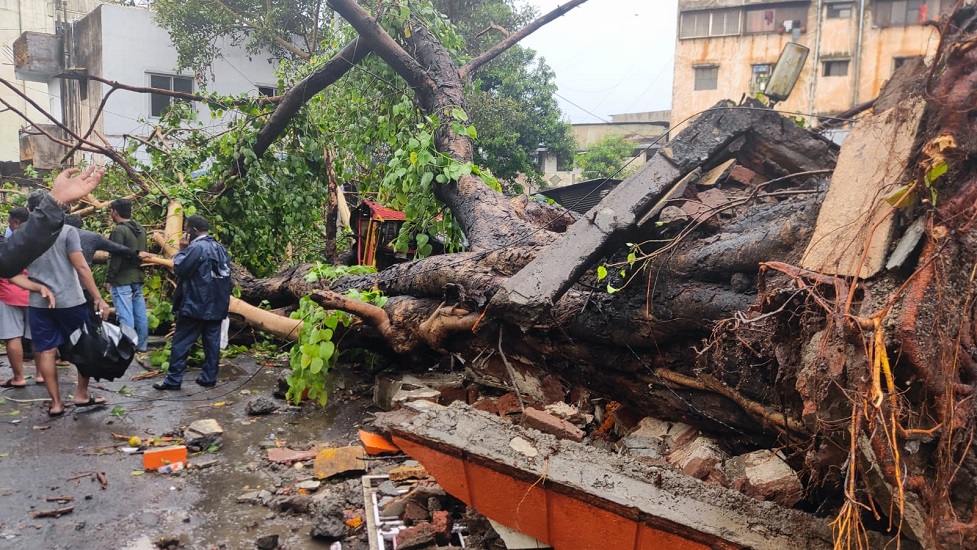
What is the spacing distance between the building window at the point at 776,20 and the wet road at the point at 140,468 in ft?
70.0

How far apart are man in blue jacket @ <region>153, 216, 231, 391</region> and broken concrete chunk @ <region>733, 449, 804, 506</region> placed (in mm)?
4677

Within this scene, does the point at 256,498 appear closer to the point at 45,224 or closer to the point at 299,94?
the point at 45,224

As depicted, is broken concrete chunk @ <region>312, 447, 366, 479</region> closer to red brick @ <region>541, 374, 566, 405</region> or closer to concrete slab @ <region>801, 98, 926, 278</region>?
red brick @ <region>541, 374, 566, 405</region>

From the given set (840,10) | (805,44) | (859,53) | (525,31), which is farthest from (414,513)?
(805,44)

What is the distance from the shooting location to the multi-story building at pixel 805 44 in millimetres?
20688

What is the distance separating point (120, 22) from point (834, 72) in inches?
836

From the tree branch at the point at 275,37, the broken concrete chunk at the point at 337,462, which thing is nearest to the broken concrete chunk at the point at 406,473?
the broken concrete chunk at the point at 337,462

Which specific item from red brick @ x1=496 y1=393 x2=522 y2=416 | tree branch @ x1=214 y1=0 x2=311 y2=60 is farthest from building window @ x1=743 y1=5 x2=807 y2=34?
red brick @ x1=496 y1=393 x2=522 y2=416

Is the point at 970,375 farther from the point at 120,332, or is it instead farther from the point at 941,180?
the point at 120,332

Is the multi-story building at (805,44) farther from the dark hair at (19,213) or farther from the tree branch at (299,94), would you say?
the dark hair at (19,213)

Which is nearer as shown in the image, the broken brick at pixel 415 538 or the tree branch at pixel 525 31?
the broken brick at pixel 415 538

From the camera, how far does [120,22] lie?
55.4 ft

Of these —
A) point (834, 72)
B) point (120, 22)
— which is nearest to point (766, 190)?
point (120, 22)

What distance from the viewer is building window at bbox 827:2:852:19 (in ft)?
68.7
